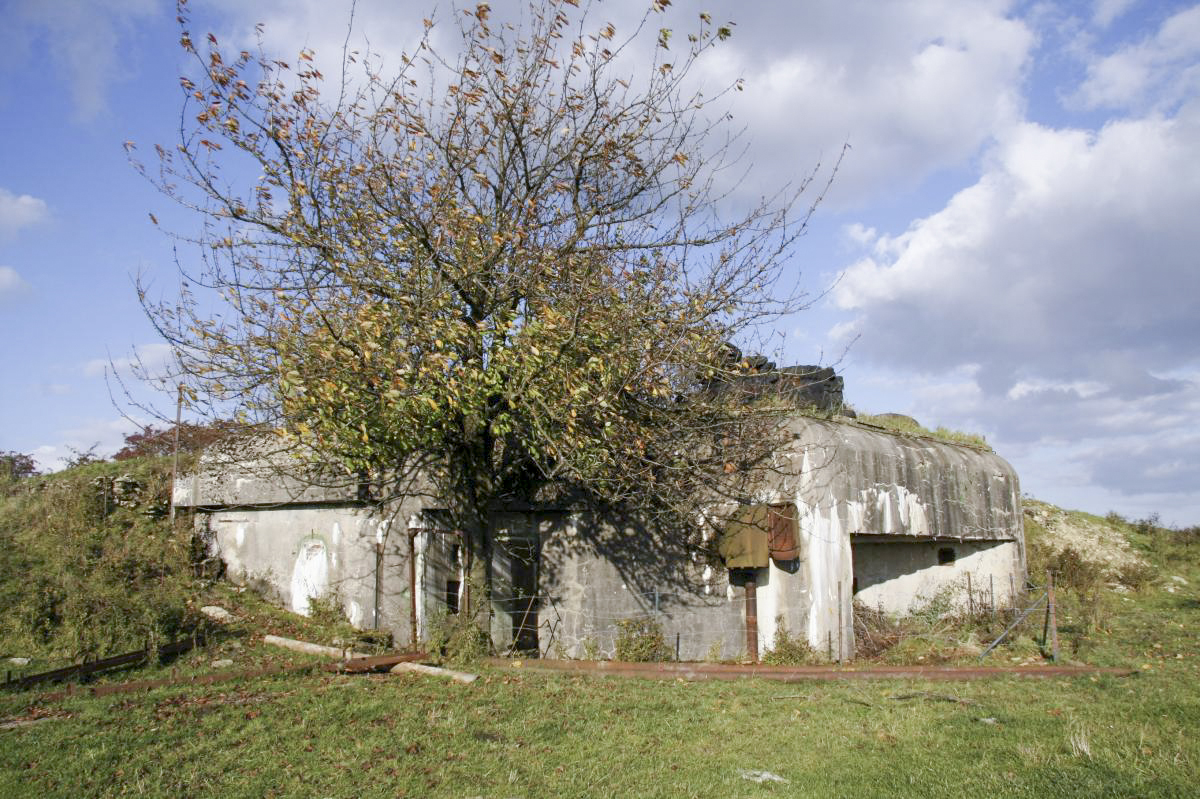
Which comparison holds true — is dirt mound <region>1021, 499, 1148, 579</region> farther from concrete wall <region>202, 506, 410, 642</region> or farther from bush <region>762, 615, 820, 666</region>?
concrete wall <region>202, 506, 410, 642</region>

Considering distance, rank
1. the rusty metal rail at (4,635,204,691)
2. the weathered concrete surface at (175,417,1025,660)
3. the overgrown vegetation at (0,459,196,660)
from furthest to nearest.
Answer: the weathered concrete surface at (175,417,1025,660) → the overgrown vegetation at (0,459,196,660) → the rusty metal rail at (4,635,204,691)

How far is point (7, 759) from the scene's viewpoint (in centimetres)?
704

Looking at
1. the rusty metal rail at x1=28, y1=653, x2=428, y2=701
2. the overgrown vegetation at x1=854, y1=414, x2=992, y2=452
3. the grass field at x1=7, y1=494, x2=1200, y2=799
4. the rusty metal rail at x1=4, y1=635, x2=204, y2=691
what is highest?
the overgrown vegetation at x1=854, y1=414, x2=992, y2=452

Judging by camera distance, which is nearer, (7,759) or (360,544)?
(7,759)

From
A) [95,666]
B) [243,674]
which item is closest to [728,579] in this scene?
[243,674]

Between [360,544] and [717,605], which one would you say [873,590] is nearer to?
[717,605]

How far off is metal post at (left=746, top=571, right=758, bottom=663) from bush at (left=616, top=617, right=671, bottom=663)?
48.9 inches

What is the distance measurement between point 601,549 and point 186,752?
281 inches

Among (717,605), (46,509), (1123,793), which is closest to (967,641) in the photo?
(717,605)

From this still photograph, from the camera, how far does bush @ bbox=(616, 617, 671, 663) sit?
1305 centimetres

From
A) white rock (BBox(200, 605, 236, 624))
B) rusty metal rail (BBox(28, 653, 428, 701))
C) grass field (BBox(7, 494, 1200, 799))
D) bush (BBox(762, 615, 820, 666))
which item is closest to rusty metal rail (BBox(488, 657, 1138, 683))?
grass field (BBox(7, 494, 1200, 799))

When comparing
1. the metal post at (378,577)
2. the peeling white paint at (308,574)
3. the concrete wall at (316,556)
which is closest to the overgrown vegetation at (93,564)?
the concrete wall at (316,556)

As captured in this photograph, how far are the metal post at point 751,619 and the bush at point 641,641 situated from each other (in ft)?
4.07

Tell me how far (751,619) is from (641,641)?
1736mm
